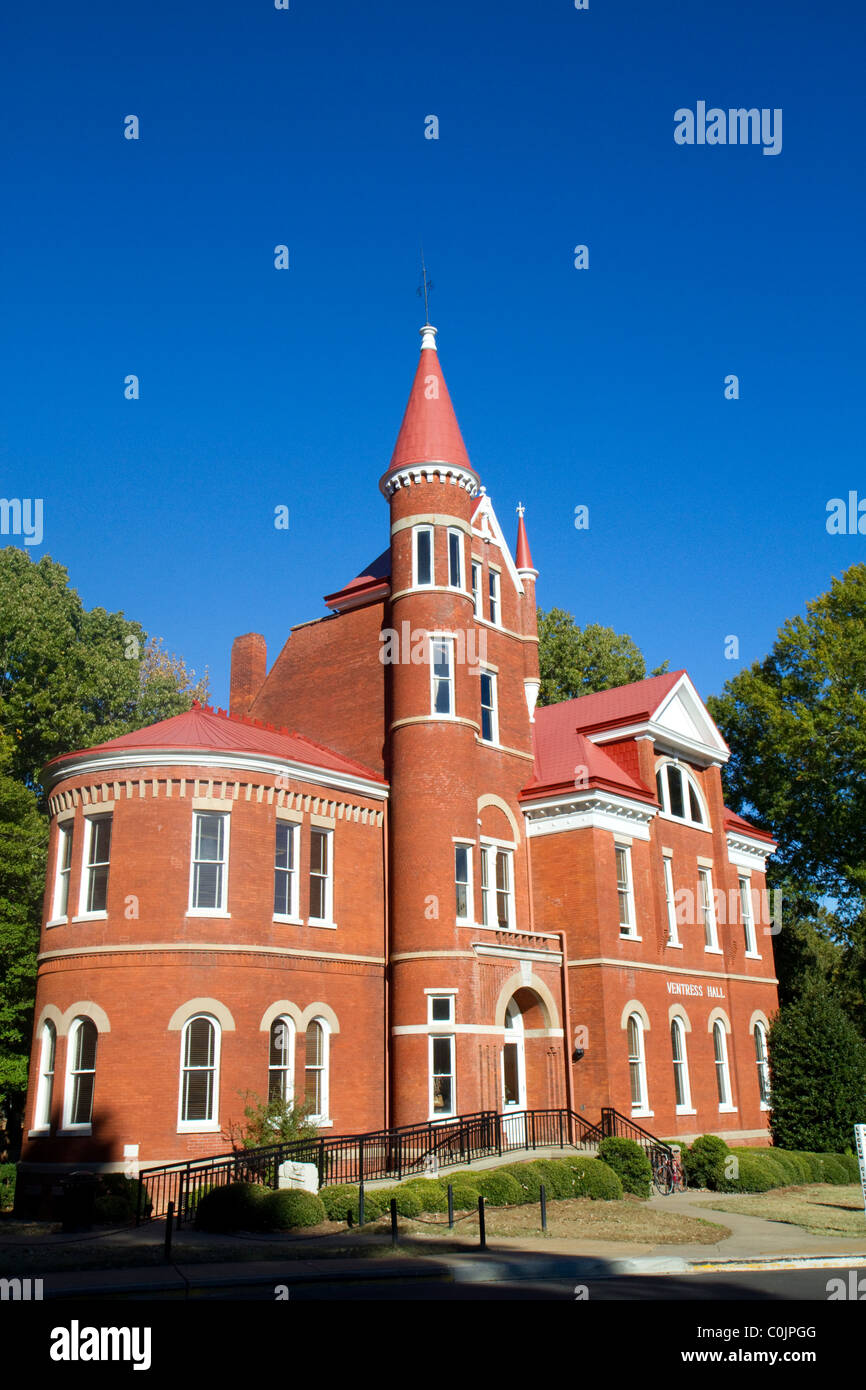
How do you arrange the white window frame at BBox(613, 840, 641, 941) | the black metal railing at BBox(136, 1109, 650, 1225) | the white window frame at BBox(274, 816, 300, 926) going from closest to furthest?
1. the black metal railing at BBox(136, 1109, 650, 1225)
2. the white window frame at BBox(274, 816, 300, 926)
3. the white window frame at BBox(613, 840, 641, 941)

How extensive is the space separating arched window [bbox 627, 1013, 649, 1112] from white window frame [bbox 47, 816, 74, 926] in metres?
15.5

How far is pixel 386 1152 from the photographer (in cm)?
2608

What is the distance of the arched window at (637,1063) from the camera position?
3164 centimetres

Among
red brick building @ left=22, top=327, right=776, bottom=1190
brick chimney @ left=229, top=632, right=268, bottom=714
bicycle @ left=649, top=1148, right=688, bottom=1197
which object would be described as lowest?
bicycle @ left=649, top=1148, right=688, bottom=1197

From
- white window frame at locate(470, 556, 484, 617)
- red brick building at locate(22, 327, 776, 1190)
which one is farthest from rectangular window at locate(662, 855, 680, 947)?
white window frame at locate(470, 556, 484, 617)

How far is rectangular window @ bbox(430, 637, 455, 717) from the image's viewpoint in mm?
30344

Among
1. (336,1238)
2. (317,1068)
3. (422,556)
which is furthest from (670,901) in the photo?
(336,1238)

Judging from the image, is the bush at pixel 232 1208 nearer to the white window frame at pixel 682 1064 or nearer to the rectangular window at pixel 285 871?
the rectangular window at pixel 285 871

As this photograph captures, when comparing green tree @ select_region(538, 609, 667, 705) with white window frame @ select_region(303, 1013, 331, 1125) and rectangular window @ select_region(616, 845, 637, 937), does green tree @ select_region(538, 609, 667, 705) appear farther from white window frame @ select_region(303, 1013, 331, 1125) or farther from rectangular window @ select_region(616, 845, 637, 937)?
white window frame @ select_region(303, 1013, 331, 1125)

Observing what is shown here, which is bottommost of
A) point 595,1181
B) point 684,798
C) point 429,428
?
point 595,1181

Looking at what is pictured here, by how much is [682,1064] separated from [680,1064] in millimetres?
73

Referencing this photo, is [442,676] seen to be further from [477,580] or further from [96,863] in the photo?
[96,863]

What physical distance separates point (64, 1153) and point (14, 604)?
2777 centimetres
